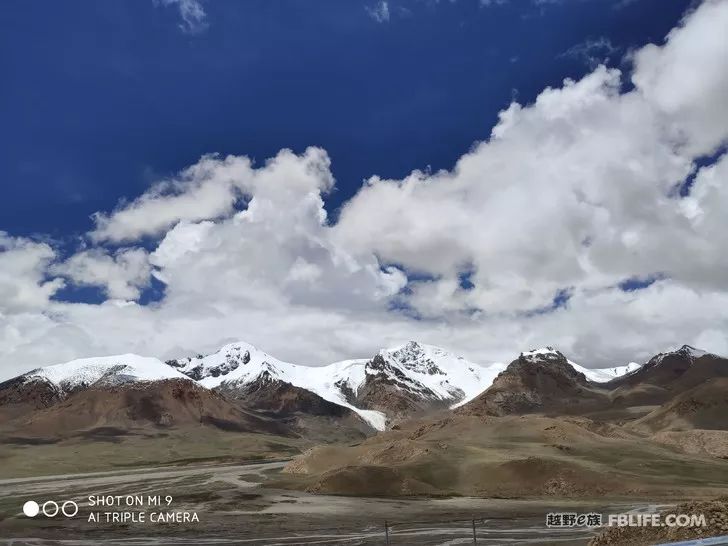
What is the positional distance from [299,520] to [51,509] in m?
30.1

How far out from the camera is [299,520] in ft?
193

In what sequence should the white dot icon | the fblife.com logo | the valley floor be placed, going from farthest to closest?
the white dot icon → the fblife.com logo → the valley floor

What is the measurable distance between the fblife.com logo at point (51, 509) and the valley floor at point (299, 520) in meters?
1.09

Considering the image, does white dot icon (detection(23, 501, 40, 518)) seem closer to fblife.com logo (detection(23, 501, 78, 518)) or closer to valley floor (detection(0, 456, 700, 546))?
fblife.com logo (detection(23, 501, 78, 518))

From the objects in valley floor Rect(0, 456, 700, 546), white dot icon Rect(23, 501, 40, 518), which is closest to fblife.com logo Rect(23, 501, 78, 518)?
white dot icon Rect(23, 501, 40, 518)

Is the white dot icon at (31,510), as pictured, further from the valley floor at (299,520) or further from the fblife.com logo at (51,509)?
the valley floor at (299,520)

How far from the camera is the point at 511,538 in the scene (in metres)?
46.3

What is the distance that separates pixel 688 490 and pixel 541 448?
122ft

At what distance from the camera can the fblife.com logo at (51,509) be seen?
212ft

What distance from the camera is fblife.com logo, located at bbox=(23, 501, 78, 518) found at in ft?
212

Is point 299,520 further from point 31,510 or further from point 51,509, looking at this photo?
point 51,509

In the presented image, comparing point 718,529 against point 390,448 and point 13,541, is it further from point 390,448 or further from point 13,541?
point 390,448

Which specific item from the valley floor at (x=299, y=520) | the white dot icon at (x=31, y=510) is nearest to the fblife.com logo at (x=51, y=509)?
the white dot icon at (x=31, y=510)

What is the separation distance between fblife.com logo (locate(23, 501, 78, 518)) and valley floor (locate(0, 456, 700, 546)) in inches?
42.9
